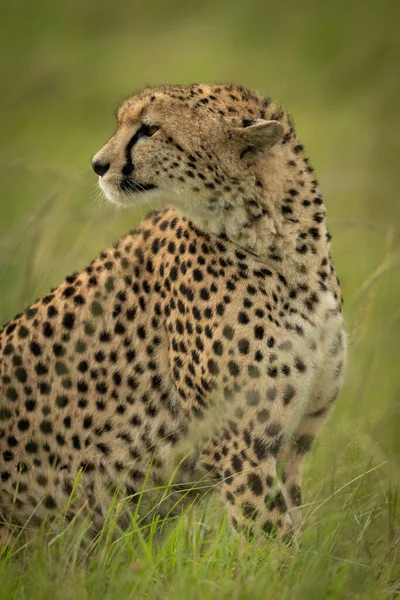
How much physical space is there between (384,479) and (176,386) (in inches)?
30.5

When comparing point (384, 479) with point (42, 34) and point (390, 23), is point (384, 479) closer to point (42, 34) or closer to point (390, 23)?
point (390, 23)

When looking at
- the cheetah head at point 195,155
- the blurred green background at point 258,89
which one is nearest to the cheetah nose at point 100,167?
the cheetah head at point 195,155

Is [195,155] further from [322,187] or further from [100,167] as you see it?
[322,187]

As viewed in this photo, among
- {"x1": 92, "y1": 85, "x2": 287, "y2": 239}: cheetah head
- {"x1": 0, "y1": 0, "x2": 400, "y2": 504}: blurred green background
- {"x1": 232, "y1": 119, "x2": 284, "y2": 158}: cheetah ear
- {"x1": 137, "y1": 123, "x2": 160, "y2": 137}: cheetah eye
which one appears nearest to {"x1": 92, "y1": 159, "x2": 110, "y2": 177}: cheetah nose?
{"x1": 92, "y1": 85, "x2": 287, "y2": 239}: cheetah head

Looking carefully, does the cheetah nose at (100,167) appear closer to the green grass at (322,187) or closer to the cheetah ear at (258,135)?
the green grass at (322,187)

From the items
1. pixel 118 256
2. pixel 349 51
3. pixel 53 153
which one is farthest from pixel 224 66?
pixel 118 256

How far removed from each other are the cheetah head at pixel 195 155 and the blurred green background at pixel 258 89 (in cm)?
27

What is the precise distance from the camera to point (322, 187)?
4.66 m

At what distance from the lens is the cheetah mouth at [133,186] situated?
3.13 m

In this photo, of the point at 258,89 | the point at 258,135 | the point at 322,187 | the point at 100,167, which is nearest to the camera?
the point at 258,135

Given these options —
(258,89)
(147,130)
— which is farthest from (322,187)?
(258,89)

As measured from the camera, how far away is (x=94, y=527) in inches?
129

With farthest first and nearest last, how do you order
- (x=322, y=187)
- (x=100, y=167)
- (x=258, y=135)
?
(x=322, y=187) → (x=100, y=167) → (x=258, y=135)

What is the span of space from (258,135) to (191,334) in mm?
566
